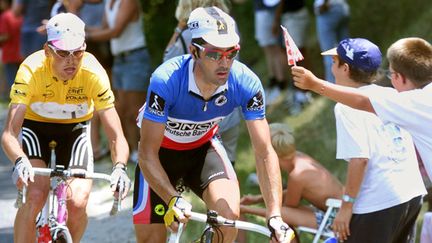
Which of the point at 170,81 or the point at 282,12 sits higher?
the point at 170,81

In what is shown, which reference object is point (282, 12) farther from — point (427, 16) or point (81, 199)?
point (81, 199)

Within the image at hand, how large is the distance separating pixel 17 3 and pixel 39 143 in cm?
778

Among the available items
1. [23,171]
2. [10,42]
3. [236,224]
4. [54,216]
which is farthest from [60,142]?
[10,42]

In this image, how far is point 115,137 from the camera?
721 cm

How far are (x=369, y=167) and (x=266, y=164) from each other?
0.74 metres

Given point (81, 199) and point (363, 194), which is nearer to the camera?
point (363, 194)

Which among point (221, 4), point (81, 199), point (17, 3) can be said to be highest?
point (221, 4)

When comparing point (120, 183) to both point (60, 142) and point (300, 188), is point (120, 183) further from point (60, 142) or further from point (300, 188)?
point (300, 188)

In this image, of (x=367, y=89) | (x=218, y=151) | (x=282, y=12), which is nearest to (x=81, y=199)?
(x=218, y=151)

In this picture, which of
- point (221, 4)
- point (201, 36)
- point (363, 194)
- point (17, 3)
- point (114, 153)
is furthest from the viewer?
point (17, 3)

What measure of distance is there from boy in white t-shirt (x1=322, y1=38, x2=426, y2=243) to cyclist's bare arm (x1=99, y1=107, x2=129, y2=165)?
4.79 ft

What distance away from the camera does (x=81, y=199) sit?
741 cm

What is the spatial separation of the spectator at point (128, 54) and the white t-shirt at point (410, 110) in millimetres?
5701

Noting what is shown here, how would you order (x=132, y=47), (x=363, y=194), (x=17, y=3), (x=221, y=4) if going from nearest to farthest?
(x=363, y=194) < (x=221, y=4) < (x=132, y=47) < (x=17, y=3)
